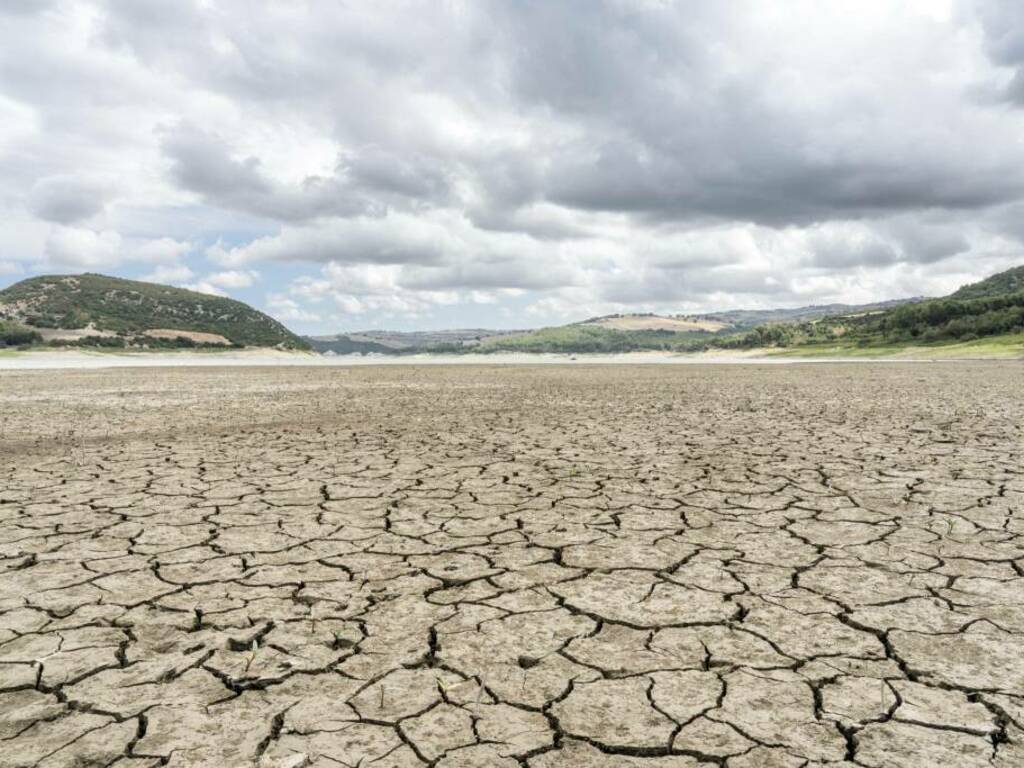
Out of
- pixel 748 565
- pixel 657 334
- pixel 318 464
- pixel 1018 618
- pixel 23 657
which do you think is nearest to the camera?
pixel 23 657

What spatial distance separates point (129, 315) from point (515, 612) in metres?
84.7

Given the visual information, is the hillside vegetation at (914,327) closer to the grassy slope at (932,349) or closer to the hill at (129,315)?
the grassy slope at (932,349)

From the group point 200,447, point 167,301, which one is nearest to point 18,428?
point 200,447

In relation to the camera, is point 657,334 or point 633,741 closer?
point 633,741

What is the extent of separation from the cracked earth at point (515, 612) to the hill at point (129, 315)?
217 feet

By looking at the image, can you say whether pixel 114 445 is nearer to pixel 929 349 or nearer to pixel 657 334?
pixel 929 349

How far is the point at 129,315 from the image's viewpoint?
74375mm

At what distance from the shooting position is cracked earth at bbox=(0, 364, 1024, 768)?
194 centimetres

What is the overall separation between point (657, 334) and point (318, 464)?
5943 inches

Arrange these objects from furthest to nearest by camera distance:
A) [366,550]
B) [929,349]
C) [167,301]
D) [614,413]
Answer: [167,301] → [929,349] → [614,413] → [366,550]

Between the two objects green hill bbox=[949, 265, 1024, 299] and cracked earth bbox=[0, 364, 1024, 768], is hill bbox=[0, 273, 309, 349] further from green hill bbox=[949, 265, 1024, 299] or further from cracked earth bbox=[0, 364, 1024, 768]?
green hill bbox=[949, 265, 1024, 299]

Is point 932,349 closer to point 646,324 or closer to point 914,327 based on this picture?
point 914,327

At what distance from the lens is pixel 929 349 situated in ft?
176

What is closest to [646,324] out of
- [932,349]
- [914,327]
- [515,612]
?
[914,327]
